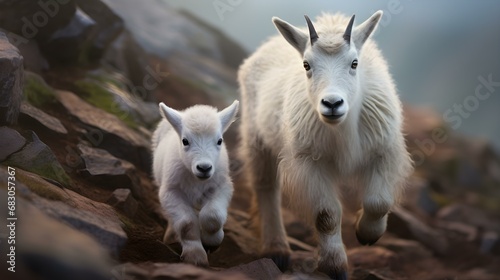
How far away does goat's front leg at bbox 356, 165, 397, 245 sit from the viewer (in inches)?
197

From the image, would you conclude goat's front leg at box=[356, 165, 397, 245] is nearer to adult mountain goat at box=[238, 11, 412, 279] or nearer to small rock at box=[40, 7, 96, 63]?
adult mountain goat at box=[238, 11, 412, 279]

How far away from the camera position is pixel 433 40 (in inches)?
506

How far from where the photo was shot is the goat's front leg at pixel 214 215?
450 cm

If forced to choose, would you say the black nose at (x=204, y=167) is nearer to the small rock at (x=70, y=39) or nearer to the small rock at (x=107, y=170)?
the small rock at (x=107, y=170)

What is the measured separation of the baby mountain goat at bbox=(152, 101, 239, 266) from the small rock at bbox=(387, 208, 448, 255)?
136 inches

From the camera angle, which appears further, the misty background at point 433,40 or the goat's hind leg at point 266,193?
the misty background at point 433,40

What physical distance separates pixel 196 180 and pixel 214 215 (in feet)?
1.43

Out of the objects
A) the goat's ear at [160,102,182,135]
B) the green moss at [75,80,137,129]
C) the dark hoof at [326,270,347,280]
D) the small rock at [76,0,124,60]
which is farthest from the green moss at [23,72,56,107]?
the dark hoof at [326,270,347,280]

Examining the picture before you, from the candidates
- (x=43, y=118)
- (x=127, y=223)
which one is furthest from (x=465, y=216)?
(x=43, y=118)

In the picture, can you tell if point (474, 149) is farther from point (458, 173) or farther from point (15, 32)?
point (15, 32)

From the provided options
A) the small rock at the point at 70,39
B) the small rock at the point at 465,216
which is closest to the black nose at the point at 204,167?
the small rock at the point at 70,39

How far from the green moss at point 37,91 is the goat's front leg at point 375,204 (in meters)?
3.18

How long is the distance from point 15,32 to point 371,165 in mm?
3770

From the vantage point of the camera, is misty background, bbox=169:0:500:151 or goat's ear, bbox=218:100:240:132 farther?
misty background, bbox=169:0:500:151
